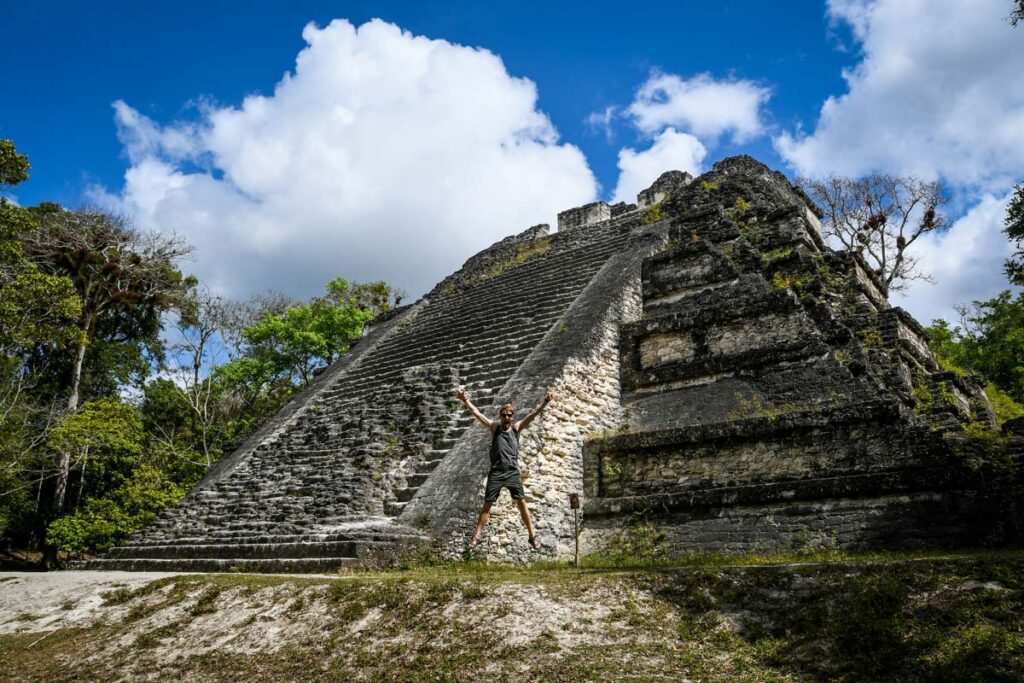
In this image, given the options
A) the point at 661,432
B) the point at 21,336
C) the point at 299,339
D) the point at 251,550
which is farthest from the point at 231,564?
the point at 299,339

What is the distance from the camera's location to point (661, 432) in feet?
21.7

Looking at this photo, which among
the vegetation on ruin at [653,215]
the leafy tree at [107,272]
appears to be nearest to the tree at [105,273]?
the leafy tree at [107,272]

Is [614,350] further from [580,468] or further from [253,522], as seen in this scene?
[253,522]

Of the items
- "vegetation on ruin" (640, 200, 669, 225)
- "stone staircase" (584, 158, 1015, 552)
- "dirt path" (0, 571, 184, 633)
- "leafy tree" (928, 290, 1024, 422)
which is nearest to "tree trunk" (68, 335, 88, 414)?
"dirt path" (0, 571, 184, 633)

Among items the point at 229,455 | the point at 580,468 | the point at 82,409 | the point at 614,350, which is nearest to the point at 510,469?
the point at 580,468

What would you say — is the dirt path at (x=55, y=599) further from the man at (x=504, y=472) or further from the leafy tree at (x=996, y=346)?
the leafy tree at (x=996, y=346)

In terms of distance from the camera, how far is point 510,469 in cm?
543

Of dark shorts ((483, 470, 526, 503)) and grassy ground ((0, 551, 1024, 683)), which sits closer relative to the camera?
grassy ground ((0, 551, 1024, 683))

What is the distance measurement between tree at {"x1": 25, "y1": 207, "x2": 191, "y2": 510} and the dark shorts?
13668mm

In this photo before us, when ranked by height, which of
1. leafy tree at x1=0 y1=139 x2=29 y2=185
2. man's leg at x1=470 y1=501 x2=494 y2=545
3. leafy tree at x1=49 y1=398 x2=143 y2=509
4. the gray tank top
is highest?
leafy tree at x1=0 y1=139 x2=29 y2=185

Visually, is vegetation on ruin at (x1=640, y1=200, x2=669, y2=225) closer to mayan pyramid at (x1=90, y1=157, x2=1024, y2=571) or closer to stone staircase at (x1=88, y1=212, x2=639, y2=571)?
stone staircase at (x1=88, y1=212, x2=639, y2=571)

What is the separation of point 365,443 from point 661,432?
12.0 ft

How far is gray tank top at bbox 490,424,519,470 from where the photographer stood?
5.43 metres

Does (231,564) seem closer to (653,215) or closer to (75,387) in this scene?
(653,215)
